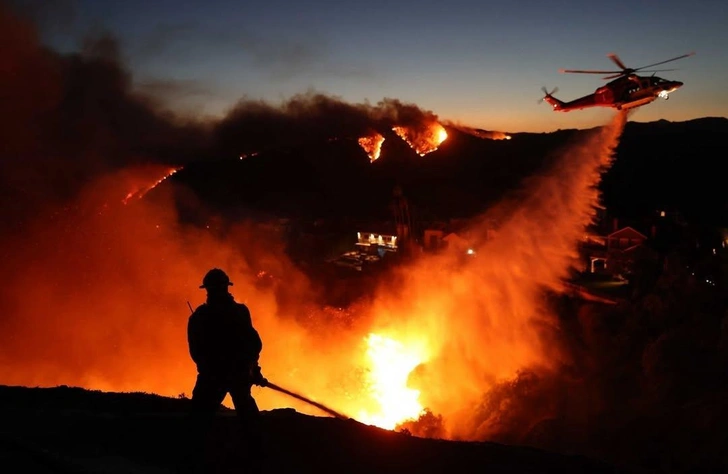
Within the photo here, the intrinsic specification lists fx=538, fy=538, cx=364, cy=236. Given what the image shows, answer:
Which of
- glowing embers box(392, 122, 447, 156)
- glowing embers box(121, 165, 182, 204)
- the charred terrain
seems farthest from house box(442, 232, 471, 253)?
glowing embers box(121, 165, 182, 204)

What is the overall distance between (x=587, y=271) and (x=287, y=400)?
24.6 meters

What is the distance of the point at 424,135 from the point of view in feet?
79.2

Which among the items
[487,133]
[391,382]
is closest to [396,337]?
[391,382]

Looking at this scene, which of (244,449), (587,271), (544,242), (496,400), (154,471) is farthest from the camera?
(587,271)

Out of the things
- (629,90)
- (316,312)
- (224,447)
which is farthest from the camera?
(316,312)

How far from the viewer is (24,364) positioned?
55.3 feet

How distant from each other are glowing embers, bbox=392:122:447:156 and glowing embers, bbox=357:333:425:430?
1048 cm

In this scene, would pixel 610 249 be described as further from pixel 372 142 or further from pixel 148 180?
pixel 148 180

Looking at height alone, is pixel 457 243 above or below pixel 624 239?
above

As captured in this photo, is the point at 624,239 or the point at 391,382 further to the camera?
the point at 624,239

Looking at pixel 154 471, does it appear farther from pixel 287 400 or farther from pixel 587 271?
pixel 587 271

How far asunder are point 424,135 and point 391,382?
1182 centimetres

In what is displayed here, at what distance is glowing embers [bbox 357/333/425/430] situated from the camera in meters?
23.1

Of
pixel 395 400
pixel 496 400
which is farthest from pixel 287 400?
pixel 496 400
